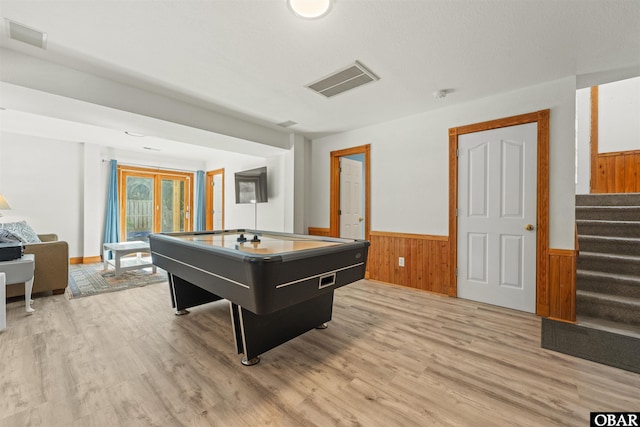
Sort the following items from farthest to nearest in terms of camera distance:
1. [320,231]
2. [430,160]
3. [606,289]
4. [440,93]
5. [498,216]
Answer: [320,231] < [430,160] < [498,216] < [440,93] < [606,289]

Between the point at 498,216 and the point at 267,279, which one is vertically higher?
the point at 498,216

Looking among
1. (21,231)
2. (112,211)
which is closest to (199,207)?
(112,211)

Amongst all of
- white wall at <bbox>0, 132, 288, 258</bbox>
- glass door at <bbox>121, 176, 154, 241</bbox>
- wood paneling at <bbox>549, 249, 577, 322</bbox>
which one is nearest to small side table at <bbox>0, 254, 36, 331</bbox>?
white wall at <bbox>0, 132, 288, 258</bbox>

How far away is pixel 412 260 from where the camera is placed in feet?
12.2

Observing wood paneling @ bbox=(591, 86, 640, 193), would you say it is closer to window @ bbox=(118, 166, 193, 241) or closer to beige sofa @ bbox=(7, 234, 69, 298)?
beige sofa @ bbox=(7, 234, 69, 298)

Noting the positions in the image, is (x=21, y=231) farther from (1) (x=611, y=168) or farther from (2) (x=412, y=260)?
(1) (x=611, y=168)

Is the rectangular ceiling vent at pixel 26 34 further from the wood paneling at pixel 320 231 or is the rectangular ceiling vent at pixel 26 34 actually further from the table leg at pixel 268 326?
the wood paneling at pixel 320 231

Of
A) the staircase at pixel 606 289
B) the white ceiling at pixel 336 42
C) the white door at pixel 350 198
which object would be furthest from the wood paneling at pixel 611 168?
the white door at pixel 350 198

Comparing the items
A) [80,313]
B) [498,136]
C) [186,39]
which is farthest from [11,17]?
[498,136]

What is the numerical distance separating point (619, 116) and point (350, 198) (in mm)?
4630

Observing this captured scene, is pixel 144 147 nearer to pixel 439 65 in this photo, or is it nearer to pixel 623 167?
pixel 439 65

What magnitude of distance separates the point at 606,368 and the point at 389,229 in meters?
2.47

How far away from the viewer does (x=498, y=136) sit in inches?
120

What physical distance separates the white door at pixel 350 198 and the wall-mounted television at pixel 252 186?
1576 mm
